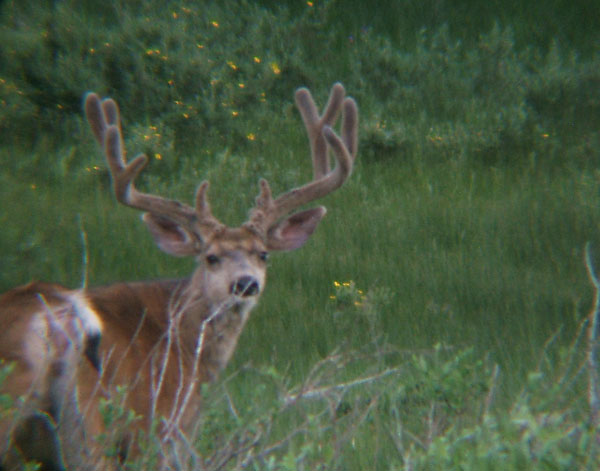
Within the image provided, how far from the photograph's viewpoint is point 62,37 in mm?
14383

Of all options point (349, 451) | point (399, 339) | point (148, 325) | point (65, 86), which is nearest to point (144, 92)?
point (65, 86)

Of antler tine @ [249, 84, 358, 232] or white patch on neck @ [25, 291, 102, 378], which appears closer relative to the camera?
white patch on neck @ [25, 291, 102, 378]

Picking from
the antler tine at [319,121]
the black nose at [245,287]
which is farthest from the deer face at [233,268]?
the antler tine at [319,121]

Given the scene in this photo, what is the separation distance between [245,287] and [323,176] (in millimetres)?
1400

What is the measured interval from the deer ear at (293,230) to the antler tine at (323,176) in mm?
60

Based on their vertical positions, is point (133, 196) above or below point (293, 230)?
above

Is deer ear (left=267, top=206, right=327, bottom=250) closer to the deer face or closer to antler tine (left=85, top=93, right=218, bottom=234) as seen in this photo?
the deer face

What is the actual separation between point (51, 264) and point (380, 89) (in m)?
7.72

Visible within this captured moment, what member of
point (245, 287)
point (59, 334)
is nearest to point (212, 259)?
point (245, 287)

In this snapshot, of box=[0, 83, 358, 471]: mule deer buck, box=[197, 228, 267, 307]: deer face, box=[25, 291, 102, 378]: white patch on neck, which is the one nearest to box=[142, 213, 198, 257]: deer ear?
box=[0, 83, 358, 471]: mule deer buck

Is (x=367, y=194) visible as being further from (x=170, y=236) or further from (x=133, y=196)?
(x=133, y=196)

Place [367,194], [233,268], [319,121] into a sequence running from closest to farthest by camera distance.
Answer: [233,268]
[319,121]
[367,194]

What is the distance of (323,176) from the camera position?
6.97 metres

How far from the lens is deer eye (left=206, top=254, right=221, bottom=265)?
6082 millimetres
